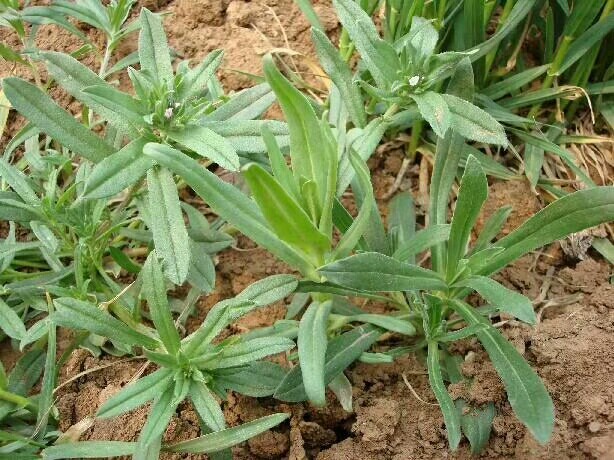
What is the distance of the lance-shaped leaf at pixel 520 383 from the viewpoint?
1696 mm

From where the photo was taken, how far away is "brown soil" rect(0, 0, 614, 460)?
6.15ft

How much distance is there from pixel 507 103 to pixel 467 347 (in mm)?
958

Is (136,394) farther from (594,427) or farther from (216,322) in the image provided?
(594,427)

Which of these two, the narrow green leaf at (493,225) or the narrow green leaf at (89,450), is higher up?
the narrow green leaf at (493,225)

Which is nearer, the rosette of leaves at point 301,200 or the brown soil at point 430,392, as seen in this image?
the rosette of leaves at point 301,200

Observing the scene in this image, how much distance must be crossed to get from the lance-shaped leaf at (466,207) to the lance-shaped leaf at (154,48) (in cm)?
87

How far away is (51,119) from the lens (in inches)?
73.9

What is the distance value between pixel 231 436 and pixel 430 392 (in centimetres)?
62

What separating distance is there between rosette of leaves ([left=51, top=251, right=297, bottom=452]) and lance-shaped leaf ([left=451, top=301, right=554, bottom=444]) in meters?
0.54

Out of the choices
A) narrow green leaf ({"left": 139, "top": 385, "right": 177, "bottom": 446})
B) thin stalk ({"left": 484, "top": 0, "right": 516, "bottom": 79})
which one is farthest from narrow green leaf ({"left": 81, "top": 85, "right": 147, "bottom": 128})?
thin stalk ({"left": 484, "top": 0, "right": 516, "bottom": 79})

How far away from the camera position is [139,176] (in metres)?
1.82

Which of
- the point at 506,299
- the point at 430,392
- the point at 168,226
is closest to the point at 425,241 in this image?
the point at 506,299

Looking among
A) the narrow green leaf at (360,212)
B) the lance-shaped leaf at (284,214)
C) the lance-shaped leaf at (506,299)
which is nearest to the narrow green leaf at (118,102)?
the lance-shaped leaf at (284,214)

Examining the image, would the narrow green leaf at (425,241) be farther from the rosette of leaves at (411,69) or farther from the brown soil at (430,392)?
the brown soil at (430,392)
